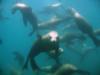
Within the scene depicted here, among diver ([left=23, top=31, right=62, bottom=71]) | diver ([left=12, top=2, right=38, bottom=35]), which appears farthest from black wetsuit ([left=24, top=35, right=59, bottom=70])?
diver ([left=12, top=2, right=38, bottom=35])

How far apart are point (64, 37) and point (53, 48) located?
2.51 meters

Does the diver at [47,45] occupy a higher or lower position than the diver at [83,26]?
higher

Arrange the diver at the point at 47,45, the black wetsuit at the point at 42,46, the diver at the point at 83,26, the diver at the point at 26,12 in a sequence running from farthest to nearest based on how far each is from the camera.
Result: the diver at the point at 83,26 < the diver at the point at 26,12 < the black wetsuit at the point at 42,46 < the diver at the point at 47,45

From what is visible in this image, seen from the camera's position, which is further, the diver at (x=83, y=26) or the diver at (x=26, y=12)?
the diver at (x=83, y=26)

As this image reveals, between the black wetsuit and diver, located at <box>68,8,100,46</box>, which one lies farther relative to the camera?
diver, located at <box>68,8,100,46</box>

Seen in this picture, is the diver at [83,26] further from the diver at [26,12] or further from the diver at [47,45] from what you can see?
the diver at [47,45]

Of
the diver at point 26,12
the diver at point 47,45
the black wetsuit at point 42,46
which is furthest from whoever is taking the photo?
the diver at point 26,12

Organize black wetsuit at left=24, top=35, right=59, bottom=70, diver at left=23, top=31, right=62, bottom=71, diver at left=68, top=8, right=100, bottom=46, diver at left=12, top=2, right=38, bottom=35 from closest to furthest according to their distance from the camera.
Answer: diver at left=23, top=31, right=62, bottom=71, black wetsuit at left=24, top=35, right=59, bottom=70, diver at left=12, top=2, right=38, bottom=35, diver at left=68, top=8, right=100, bottom=46

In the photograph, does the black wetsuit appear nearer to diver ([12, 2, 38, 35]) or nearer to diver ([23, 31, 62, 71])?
diver ([23, 31, 62, 71])

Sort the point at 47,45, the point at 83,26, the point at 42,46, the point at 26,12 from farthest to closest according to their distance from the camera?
the point at 83,26 → the point at 26,12 → the point at 42,46 → the point at 47,45

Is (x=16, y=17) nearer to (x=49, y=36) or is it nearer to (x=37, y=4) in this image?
(x=37, y=4)

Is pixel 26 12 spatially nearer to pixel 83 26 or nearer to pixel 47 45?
pixel 83 26

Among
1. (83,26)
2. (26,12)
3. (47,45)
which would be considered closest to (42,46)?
(47,45)

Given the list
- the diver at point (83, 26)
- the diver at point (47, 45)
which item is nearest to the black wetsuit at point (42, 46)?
the diver at point (47, 45)
